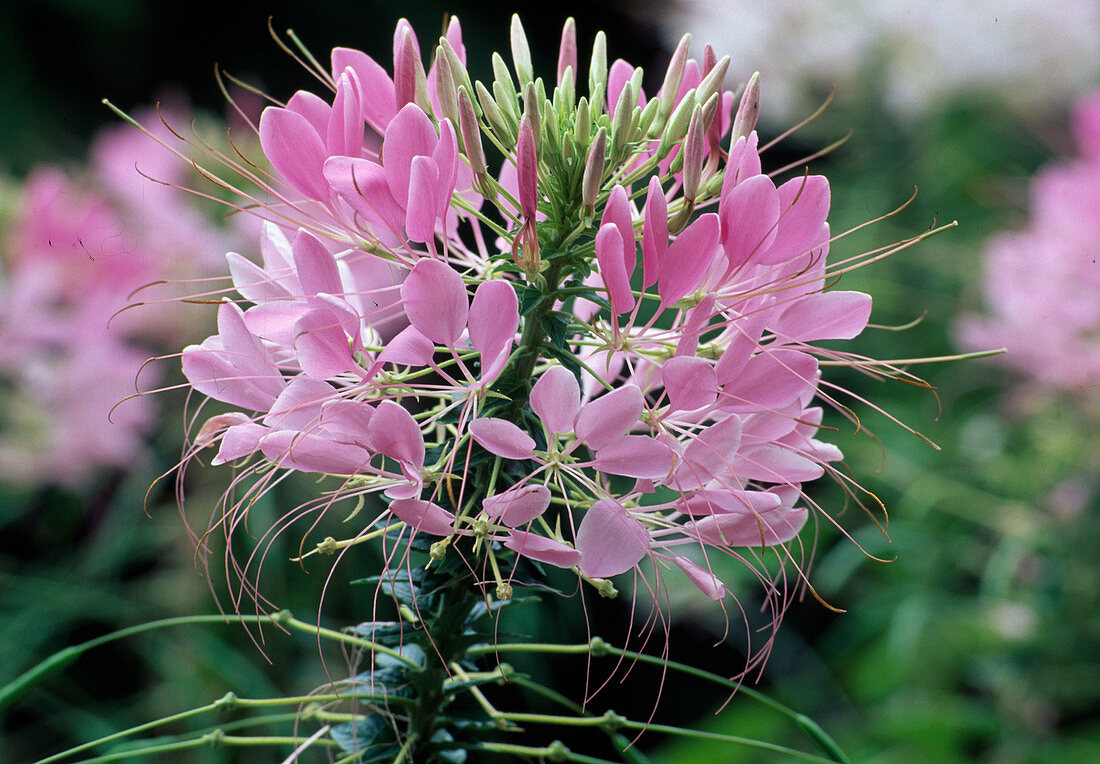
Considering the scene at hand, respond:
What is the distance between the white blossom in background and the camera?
1.55 meters

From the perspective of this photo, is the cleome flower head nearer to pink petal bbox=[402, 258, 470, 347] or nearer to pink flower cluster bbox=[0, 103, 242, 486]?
pink petal bbox=[402, 258, 470, 347]

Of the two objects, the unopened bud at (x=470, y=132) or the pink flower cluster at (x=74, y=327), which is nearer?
the unopened bud at (x=470, y=132)

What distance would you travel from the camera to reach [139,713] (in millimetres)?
1185

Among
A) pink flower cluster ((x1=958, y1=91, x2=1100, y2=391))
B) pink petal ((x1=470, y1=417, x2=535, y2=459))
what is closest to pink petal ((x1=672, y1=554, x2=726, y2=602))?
pink petal ((x1=470, y1=417, x2=535, y2=459))

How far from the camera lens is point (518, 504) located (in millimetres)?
346

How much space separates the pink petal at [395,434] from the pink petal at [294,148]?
0.13m

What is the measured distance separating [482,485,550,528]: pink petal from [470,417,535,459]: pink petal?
0.02 metres

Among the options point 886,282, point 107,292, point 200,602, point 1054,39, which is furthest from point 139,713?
point 1054,39

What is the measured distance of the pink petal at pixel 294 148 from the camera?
370mm

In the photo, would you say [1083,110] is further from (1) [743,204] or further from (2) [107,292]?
(2) [107,292]

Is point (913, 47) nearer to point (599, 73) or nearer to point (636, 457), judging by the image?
point (599, 73)

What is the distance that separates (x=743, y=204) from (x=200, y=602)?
1.11 meters

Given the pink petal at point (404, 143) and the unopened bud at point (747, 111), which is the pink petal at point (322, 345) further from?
the unopened bud at point (747, 111)

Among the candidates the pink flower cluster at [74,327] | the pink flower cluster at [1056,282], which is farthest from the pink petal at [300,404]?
the pink flower cluster at [1056,282]
